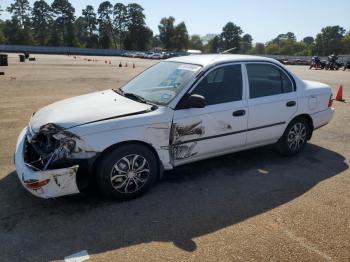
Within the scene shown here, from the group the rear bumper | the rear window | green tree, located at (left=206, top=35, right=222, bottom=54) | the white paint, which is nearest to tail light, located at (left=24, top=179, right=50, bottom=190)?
the white paint

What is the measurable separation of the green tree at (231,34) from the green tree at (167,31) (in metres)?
21.7

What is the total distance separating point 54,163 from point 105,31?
12132cm

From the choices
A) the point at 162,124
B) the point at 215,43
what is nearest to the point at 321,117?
the point at 162,124

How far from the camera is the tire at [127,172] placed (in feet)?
13.2

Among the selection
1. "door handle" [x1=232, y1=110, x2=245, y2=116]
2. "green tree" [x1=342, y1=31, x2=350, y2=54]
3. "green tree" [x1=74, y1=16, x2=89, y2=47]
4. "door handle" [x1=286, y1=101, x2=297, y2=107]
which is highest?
"green tree" [x1=74, y1=16, x2=89, y2=47]

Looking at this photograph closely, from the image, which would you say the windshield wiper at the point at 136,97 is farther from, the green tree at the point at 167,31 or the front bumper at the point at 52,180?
the green tree at the point at 167,31

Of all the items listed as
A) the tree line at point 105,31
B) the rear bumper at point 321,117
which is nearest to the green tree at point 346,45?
the tree line at point 105,31

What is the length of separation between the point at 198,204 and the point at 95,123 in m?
1.54

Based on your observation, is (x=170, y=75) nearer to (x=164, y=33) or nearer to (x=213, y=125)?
(x=213, y=125)

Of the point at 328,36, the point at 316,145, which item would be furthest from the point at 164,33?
the point at 316,145

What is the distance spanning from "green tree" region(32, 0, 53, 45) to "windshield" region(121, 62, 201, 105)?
115135mm

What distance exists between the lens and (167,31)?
12269 centimetres

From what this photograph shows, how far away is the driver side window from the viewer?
4789 mm

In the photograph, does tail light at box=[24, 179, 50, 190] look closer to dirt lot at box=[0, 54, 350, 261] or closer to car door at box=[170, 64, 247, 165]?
dirt lot at box=[0, 54, 350, 261]
